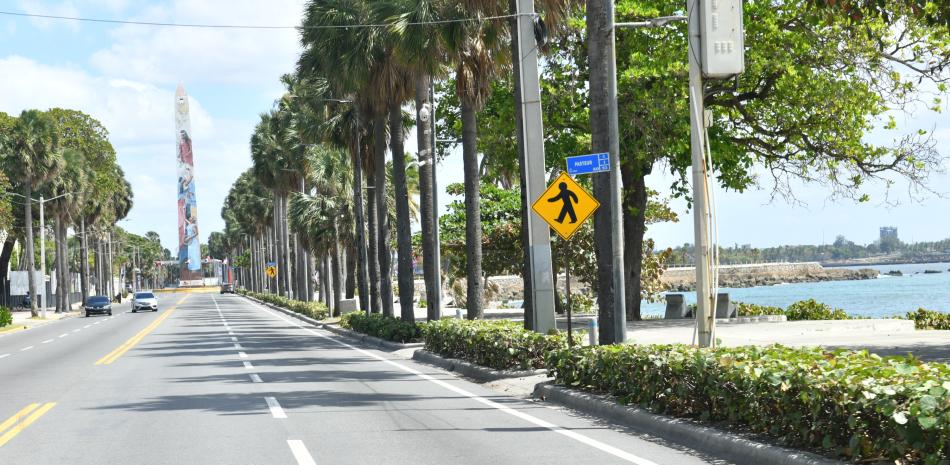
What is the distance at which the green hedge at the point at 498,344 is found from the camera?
18.3m

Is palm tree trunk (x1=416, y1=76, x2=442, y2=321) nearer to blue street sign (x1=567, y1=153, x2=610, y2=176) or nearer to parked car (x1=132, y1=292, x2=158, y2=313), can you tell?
blue street sign (x1=567, y1=153, x2=610, y2=176)

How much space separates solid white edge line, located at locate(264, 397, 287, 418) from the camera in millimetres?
13383

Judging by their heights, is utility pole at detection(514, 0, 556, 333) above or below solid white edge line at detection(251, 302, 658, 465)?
above

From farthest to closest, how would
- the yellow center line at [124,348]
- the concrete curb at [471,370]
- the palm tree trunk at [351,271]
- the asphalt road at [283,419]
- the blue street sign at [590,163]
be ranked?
the palm tree trunk at [351,271]
the yellow center line at [124,348]
the concrete curb at [471,370]
the blue street sign at [590,163]
the asphalt road at [283,419]

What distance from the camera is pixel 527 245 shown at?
67.1 feet

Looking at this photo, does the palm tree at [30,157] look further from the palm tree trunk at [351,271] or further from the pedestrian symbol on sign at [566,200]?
the pedestrian symbol on sign at [566,200]

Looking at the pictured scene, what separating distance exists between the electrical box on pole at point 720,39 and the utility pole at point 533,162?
21.8 feet

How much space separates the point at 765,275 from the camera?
480 ft

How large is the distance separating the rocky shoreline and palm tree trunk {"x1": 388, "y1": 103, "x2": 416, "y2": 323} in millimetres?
→ 96292

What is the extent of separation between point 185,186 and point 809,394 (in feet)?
608

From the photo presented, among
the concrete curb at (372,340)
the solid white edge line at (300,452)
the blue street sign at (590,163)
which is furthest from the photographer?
the concrete curb at (372,340)

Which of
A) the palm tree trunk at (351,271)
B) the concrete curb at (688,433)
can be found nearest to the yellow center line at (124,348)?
the concrete curb at (688,433)

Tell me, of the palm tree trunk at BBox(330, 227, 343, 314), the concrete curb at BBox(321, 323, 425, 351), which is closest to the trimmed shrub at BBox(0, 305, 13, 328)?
the palm tree trunk at BBox(330, 227, 343, 314)

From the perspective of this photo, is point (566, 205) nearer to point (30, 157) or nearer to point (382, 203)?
point (382, 203)
